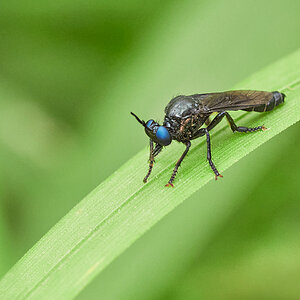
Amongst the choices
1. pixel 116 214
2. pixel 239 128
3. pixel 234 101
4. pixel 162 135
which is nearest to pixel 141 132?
pixel 162 135

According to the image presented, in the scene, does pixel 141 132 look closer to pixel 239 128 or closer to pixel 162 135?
pixel 162 135

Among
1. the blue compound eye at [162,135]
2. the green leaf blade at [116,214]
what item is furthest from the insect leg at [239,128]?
the blue compound eye at [162,135]

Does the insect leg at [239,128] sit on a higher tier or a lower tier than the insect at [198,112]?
lower

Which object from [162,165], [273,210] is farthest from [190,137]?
[273,210]

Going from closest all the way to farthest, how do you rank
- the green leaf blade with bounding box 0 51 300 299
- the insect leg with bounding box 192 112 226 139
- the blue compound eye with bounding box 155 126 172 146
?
1. the green leaf blade with bounding box 0 51 300 299
2. the blue compound eye with bounding box 155 126 172 146
3. the insect leg with bounding box 192 112 226 139

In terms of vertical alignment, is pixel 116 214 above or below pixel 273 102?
above

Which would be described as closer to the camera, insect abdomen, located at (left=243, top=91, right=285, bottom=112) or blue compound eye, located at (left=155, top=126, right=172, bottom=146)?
blue compound eye, located at (left=155, top=126, right=172, bottom=146)

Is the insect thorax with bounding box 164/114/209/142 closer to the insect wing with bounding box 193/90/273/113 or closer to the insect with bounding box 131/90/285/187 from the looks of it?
the insect with bounding box 131/90/285/187

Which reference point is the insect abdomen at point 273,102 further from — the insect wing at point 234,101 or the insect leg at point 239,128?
A: the insect leg at point 239,128

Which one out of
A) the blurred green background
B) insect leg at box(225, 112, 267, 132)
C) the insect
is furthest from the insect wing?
the blurred green background
